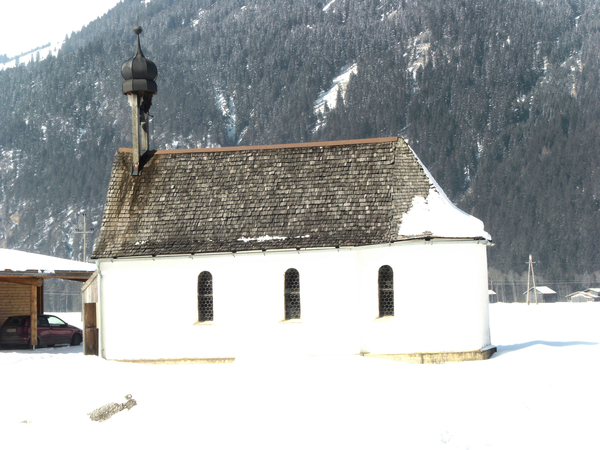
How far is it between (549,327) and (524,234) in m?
114

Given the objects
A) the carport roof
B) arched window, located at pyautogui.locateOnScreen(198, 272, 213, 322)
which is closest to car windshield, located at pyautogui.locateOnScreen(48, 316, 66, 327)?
the carport roof

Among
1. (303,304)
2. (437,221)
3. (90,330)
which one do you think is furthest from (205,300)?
(437,221)

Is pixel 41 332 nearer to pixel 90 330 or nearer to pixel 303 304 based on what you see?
pixel 90 330

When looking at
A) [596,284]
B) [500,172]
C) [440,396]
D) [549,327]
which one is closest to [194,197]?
[440,396]

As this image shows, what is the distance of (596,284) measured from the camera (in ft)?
472

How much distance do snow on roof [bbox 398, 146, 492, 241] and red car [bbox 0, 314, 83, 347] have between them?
1541 cm

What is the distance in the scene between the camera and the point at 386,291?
2527 cm

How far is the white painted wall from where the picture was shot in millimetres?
24719

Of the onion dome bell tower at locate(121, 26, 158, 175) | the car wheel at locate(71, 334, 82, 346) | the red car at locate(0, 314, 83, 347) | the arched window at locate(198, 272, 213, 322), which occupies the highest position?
the onion dome bell tower at locate(121, 26, 158, 175)

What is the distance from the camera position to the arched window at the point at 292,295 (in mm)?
25797

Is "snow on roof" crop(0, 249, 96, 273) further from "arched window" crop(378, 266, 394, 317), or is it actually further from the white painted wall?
"arched window" crop(378, 266, 394, 317)

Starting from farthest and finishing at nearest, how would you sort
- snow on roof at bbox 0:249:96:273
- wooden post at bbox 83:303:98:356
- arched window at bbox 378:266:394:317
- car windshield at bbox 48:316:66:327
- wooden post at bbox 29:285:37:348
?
car windshield at bbox 48:316:66:327
wooden post at bbox 29:285:37:348
snow on roof at bbox 0:249:96:273
wooden post at bbox 83:303:98:356
arched window at bbox 378:266:394:317

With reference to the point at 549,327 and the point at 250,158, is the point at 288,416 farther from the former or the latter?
the point at 549,327

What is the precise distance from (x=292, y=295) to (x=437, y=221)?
4.88 m
